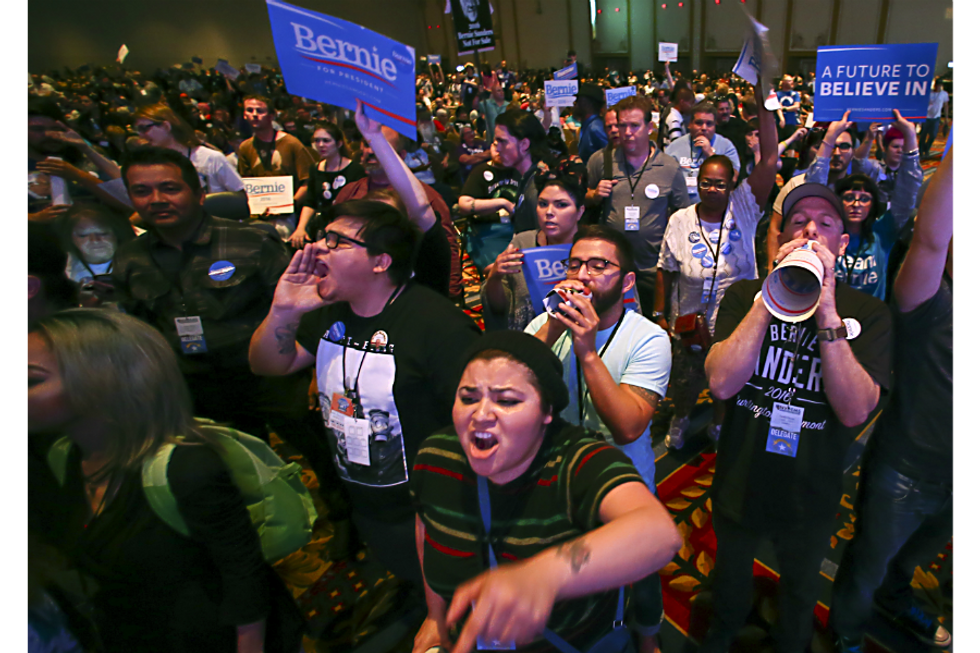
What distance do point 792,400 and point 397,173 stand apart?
1.75 meters

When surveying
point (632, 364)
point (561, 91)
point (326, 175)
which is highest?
point (561, 91)

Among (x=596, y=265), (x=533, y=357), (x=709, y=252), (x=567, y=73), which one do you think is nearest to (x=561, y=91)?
(x=567, y=73)

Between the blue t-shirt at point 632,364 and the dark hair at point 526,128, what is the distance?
198 cm

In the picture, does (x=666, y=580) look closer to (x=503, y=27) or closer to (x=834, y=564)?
(x=834, y=564)

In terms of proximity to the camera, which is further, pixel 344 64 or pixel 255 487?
pixel 344 64

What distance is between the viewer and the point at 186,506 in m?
1.23

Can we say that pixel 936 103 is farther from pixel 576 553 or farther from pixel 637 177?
pixel 576 553

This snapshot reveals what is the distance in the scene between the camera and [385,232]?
6.01ft

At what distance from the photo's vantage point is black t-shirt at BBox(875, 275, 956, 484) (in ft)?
5.23

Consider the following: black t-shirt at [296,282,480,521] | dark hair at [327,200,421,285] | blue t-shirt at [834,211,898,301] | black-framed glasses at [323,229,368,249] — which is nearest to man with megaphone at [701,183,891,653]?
black t-shirt at [296,282,480,521]

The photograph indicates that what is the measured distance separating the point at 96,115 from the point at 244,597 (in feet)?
42.5

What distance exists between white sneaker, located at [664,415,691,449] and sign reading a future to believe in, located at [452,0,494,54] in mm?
4956

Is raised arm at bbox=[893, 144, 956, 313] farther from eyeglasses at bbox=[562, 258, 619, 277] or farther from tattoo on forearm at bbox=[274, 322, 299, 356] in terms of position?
tattoo on forearm at bbox=[274, 322, 299, 356]

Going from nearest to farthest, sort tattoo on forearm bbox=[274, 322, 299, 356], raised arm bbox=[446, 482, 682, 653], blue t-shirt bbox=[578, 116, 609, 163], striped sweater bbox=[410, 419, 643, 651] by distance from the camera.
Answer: raised arm bbox=[446, 482, 682, 653]
striped sweater bbox=[410, 419, 643, 651]
tattoo on forearm bbox=[274, 322, 299, 356]
blue t-shirt bbox=[578, 116, 609, 163]
